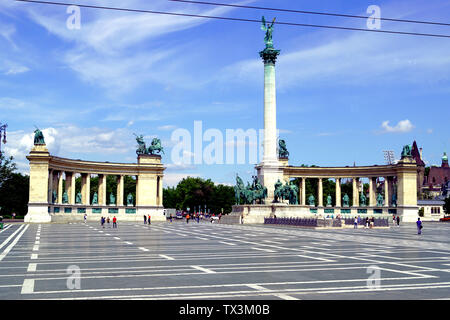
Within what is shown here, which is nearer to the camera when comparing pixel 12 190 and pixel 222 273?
pixel 222 273

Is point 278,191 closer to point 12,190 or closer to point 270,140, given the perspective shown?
point 270,140

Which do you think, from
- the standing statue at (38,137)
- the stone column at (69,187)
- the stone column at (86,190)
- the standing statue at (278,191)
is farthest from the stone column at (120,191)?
the standing statue at (278,191)

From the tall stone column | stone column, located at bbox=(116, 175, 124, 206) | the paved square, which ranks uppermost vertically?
the tall stone column

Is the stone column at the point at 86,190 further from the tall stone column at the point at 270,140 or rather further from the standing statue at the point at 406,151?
the standing statue at the point at 406,151

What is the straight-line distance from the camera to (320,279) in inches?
777

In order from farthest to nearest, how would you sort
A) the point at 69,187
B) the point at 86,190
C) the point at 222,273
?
the point at 86,190, the point at 69,187, the point at 222,273

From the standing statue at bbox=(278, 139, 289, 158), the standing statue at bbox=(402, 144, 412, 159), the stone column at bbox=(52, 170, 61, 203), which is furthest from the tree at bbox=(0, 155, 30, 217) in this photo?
the standing statue at bbox=(402, 144, 412, 159)

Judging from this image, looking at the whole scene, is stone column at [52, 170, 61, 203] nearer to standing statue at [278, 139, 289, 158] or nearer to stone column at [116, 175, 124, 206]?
stone column at [116, 175, 124, 206]

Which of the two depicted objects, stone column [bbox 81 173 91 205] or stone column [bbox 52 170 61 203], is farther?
stone column [bbox 81 173 91 205]

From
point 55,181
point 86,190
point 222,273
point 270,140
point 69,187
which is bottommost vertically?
point 222,273

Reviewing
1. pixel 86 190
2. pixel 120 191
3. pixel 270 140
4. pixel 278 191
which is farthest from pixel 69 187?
pixel 278 191

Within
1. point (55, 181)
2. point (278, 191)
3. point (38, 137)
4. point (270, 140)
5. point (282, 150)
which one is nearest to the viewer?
point (278, 191)
